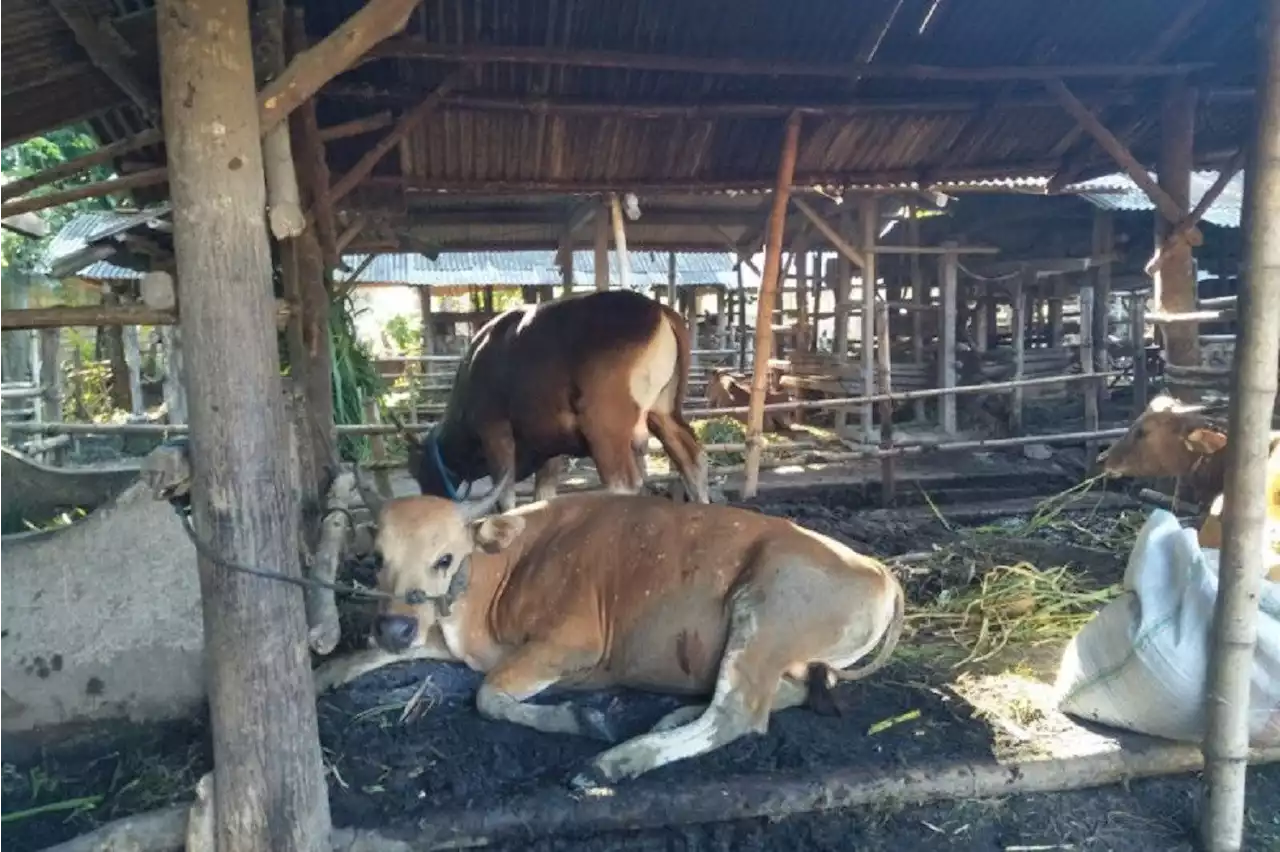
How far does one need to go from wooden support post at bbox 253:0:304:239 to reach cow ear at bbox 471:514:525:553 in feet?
5.14

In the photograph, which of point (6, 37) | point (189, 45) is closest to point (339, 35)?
point (189, 45)

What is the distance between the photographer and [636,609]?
177 inches

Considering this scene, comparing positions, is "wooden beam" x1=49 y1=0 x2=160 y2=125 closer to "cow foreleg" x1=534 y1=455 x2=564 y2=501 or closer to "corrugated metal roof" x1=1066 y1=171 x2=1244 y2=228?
"cow foreleg" x1=534 y1=455 x2=564 y2=501

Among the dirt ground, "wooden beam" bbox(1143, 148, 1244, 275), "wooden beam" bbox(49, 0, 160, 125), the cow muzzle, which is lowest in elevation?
the dirt ground

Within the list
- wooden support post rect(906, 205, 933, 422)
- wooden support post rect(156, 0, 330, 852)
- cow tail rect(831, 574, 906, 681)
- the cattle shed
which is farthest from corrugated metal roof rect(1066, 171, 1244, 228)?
wooden support post rect(156, 0, 330, 852)

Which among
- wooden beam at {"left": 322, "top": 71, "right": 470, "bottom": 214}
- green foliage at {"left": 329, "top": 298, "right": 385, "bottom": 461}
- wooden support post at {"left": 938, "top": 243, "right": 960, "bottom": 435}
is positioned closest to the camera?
wooden beam at {"left": 322, "top": 71, "right": 470, "bottom": 214}

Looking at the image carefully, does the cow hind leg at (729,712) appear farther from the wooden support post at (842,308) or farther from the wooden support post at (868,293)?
the wooden support post at (842,308)

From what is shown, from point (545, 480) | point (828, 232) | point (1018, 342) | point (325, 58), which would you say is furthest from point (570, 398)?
point (1018, 342)

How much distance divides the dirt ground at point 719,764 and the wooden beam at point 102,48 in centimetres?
288

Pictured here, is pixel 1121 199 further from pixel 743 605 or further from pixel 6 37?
pixel 6 37

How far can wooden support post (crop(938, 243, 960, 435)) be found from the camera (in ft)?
46.7

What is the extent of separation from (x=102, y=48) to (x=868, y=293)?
11.2 metres

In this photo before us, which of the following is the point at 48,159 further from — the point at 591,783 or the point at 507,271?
the point at 591,783

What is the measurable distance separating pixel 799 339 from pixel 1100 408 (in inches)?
211
